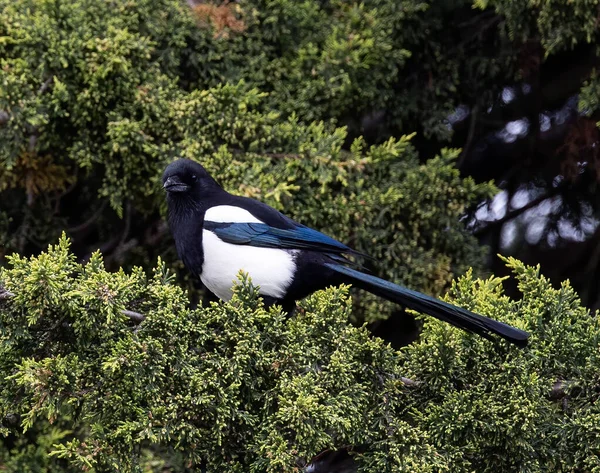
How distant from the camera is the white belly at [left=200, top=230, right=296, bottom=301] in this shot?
309 centimetres

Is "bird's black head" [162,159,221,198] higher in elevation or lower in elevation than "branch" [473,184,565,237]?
higher

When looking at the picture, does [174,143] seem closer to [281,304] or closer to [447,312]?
[281,304]

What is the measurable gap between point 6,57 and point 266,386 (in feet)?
7.50

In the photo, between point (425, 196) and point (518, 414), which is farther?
point (425, 196)

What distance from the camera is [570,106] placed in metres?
4.73

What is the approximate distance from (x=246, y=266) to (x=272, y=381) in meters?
0.66

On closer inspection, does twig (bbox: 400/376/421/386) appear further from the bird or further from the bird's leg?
the bird's leg

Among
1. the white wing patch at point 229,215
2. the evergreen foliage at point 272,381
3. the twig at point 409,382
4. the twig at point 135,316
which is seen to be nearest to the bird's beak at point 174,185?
the white wing patch at point 229,215

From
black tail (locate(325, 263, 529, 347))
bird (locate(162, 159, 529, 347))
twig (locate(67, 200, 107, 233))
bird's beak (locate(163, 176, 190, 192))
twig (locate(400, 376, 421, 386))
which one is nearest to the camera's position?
black tail (locate(325, 263, 529, 347))

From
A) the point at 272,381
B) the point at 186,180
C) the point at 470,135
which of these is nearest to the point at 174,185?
the point at 186,180

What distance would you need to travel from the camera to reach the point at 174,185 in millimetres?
3271

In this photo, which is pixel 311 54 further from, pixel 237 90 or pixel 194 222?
pixel 194 222

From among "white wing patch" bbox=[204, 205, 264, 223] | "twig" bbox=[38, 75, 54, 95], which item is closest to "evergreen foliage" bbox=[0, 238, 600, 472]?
"white wing patch" bbox=[204, 205, 264, 223]

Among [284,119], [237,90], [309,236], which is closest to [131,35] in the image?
[237,90]
